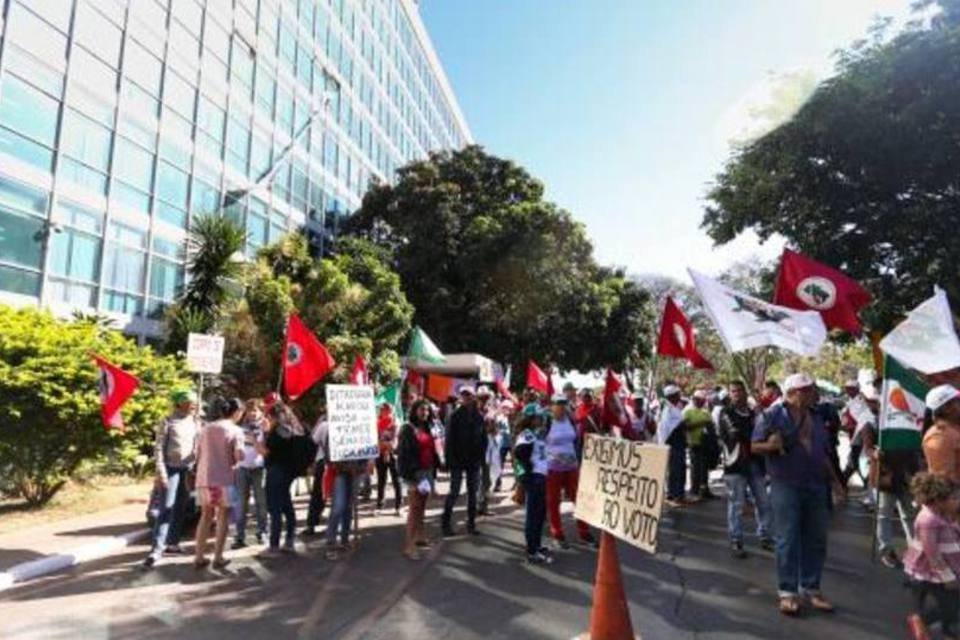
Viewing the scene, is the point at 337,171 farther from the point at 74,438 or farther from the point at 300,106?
the point at 74,438

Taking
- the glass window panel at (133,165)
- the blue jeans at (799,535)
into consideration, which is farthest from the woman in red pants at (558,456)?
the glass window panel at (133,165)

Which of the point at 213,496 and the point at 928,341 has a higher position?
the point at 928,341

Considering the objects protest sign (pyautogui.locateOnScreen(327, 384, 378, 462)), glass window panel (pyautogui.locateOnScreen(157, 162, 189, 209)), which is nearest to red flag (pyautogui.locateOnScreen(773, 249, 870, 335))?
protest sign (pyautogui.locateOnScreen(327, 384, 378, 462))

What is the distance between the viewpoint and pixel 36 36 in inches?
750

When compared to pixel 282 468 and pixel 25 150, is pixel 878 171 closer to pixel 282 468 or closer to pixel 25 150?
pixel 282 468

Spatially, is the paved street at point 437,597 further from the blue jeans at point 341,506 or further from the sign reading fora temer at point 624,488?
the sign reading fora temer at point 624,488

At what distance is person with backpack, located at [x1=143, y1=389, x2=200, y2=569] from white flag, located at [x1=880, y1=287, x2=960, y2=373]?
675 cm

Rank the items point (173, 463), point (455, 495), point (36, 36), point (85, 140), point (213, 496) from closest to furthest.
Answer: point (213, 496), point (173, 463), point (455, 495), point (36, 36), point (85, 140)

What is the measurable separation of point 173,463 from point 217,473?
0.58m

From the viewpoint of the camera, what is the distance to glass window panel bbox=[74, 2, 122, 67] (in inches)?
819

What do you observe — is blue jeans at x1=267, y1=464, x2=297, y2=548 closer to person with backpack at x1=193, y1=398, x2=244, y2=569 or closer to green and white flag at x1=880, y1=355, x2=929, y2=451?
person with backpack at x1=193, y1=398, x2=244, y2=569

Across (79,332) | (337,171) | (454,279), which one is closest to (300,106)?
(337,171)

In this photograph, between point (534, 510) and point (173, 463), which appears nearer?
point (173, 463)

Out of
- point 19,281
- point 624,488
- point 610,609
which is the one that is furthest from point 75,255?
point 610,609
